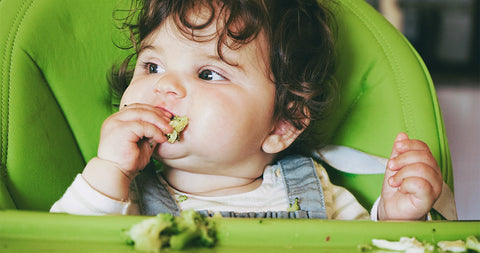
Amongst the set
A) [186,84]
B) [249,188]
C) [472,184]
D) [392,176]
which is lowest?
[472,184]

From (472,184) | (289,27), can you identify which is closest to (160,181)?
(289,27)

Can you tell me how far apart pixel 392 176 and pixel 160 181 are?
1.39ft

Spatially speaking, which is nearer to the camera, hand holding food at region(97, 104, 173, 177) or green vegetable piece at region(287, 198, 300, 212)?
hand holding food at region(97, 104, 173, 177)

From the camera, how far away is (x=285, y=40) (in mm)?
1034

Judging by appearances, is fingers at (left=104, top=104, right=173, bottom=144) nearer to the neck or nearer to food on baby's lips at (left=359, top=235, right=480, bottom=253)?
the neck

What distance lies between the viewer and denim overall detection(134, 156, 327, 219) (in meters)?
0.99

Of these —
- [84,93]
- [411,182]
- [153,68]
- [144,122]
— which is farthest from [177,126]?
[411,182]

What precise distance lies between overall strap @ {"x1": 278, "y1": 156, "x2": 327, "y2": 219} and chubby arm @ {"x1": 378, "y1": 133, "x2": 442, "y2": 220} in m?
0.13

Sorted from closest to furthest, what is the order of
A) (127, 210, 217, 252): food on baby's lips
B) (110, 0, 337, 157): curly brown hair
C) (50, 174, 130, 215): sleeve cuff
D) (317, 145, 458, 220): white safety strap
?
(127, 210, 217, 252): food on baby's lips
(50, 174, 130, 215): sleeve cuff
(110, 0, 337, 157): curly brown hair
(317, 145, 458, 220): white safety strap

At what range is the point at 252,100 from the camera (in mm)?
983

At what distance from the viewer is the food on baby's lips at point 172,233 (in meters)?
0.61

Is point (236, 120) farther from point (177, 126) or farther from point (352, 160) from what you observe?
point (352, 160)

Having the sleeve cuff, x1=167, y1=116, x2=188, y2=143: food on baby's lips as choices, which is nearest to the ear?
x1=167, y1=116, x2=188, y2=143: food on baby's lips

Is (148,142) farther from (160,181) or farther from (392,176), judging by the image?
(392,176)
